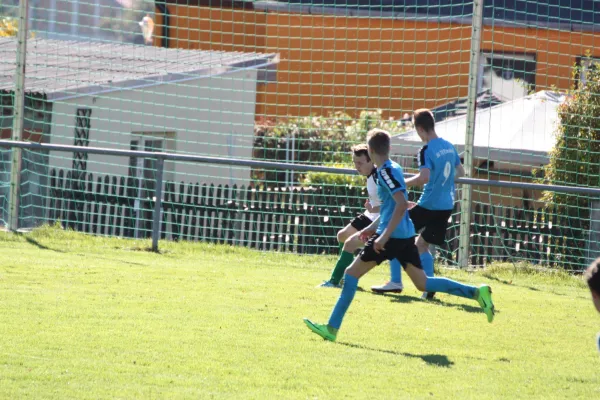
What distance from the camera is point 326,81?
2367 centimetres

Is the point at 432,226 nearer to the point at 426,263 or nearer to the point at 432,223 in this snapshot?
the point at 432,223

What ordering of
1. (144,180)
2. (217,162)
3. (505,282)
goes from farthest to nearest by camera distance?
(144,180) → (217,162) → (505,282)

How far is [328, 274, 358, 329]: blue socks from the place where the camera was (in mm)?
7059

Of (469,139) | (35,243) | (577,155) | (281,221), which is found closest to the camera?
(35,243)

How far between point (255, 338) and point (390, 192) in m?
1.42

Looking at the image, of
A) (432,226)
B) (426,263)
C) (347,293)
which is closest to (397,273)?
(426,263)

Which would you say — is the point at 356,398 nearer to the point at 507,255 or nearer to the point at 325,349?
the point at 325,349

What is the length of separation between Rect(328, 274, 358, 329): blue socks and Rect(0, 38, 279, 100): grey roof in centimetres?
1114

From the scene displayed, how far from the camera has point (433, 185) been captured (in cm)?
946

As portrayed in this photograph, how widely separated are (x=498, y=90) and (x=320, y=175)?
6481 mm

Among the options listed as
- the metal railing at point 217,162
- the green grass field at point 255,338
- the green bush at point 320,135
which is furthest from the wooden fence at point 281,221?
the green bush at point 320,135

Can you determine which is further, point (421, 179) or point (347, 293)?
point (421, 179)

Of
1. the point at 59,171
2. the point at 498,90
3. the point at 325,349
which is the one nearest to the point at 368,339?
the point at 325,349

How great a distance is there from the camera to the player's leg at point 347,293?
7.03 meters
